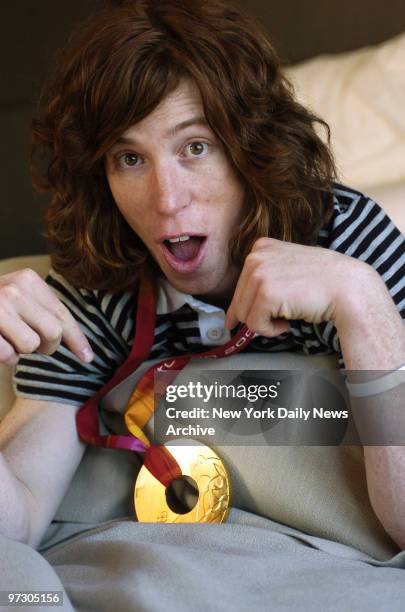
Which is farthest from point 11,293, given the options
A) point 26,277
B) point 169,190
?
point 169,190

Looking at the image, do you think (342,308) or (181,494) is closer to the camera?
(342,308)

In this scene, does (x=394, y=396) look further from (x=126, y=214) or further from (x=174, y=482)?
(x=126, y=214)

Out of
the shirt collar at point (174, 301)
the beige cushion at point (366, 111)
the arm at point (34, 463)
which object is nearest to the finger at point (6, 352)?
the arm at point (34, 463)

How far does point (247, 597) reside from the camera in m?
0.81

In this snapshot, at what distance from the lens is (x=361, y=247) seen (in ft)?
3.49

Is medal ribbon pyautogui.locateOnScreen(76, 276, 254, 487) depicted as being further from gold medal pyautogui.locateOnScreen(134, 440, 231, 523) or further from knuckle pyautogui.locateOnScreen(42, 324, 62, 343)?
knuckle pyautogui.locateOnScreen(42, 324, 62, 343)

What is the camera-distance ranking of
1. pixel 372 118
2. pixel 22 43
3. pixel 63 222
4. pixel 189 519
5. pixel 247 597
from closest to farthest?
pixel 247 597, pixel 189 519, pixel 63 222, pixel 372 118, pixel 22 43

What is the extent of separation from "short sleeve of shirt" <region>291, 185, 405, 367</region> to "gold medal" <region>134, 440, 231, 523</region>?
0.62 ft

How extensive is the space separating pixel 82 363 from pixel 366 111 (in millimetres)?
767

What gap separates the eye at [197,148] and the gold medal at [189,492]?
35 centimetres

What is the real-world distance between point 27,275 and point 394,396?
0.40m

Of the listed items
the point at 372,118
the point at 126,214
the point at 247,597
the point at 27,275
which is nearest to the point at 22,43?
the point at 372,118

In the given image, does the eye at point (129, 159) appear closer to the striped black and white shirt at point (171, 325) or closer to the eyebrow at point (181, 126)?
the eyebrow at point (181, 126)

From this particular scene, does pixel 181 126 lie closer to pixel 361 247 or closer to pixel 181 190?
pixel 181 190
